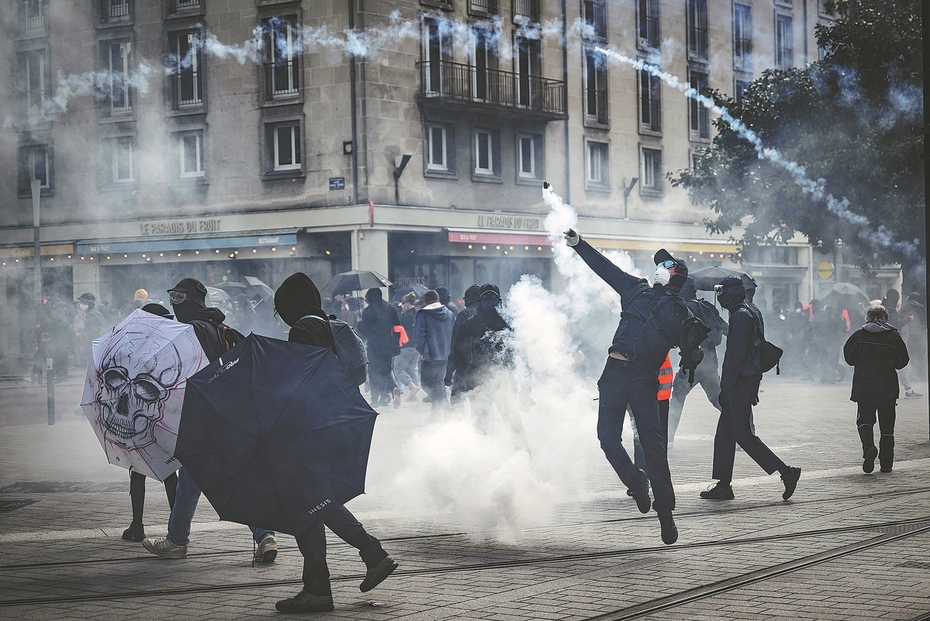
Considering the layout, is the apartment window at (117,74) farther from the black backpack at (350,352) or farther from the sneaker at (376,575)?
the sneaker at (376,575)

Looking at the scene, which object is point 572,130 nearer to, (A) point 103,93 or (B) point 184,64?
(B) point 184,64

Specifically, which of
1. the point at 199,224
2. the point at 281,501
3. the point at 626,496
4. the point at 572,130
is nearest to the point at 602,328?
the point at 626,496

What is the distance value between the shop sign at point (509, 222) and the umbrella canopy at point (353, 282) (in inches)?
310

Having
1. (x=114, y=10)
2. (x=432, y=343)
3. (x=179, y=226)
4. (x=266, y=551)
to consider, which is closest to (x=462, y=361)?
(x=266, y=551)

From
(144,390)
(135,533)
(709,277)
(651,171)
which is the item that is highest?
(651,171)

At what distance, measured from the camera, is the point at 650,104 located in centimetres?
3403

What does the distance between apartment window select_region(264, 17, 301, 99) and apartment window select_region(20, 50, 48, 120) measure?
7.97 m

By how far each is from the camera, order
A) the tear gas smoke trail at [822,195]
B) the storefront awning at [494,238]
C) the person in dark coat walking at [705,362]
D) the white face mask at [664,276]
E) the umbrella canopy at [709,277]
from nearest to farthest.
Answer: the white face mask at [664,276]
the person in dark coat walking at [705,362]
the umbrella canopy at [709,277]
the tear gas smoke trail at [822,195]
the storefront awning at [494,238]

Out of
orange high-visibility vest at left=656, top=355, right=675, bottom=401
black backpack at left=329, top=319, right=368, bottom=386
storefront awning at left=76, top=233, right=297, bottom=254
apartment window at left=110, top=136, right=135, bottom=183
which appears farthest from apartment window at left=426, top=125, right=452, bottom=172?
black backpack at left=329, top=319, right=368, bottom=386

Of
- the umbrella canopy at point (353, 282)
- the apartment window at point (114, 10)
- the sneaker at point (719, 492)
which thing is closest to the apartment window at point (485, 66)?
the umbrella canopy at point (353, 282)

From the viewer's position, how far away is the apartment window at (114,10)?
747 inches

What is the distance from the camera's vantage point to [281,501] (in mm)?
5602

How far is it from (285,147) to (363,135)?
107 inches

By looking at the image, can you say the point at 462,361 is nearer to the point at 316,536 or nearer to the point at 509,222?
the point at 316,536
